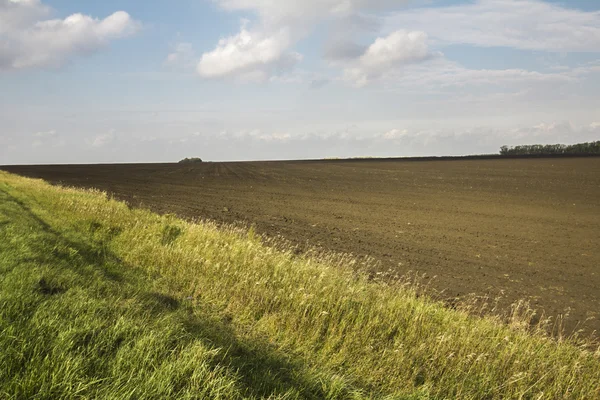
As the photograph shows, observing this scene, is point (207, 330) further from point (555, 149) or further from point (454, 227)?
point (555, 149)

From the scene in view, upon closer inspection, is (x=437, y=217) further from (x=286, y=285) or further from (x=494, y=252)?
(x=286, y=285)

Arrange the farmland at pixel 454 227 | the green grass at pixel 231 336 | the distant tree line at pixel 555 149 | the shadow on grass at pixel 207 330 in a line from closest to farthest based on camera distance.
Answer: the green grass at pixel 231 336 < the shadow on grass at pixel 207 330 < the farmland at pixel 454 227 < the distant tree line at pixel 555 149

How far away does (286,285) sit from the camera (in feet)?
27.1

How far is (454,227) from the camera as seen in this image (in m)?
20.3

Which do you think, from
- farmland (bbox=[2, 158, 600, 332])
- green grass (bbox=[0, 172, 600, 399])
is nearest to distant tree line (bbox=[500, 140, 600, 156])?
farmland (bbox=[2, 158, 600, 332])

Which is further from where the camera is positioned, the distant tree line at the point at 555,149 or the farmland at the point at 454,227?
the distant tree line at the point at 555,149

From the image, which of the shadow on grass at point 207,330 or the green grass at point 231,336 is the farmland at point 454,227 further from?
the shadow on grass at point 207,330

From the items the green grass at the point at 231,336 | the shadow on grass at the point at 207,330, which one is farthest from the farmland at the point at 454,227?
the shadow on grass at the point at 207,330

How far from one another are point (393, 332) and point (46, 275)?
5536mm

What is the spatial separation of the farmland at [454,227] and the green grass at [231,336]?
3887 millimetres

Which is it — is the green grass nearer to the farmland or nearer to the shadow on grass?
the shadow on grass

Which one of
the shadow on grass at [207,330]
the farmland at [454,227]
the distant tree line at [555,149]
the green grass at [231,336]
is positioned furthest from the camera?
the distant tree line at [555,149]

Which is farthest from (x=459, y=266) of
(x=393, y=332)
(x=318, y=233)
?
A: (x=393, y=332)

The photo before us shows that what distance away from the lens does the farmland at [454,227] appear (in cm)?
1211
